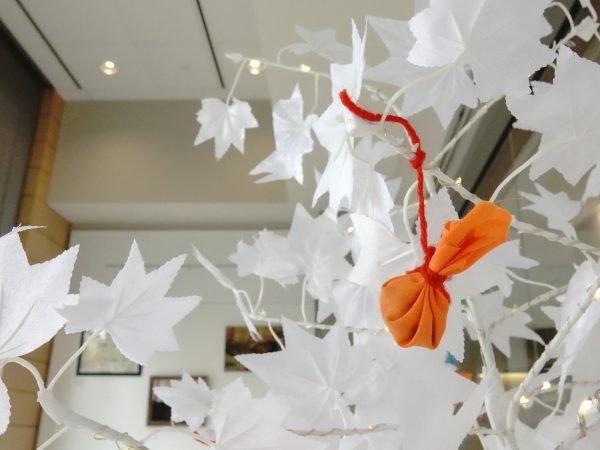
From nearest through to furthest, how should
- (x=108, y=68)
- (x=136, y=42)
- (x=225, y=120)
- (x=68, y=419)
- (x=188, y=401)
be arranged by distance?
(x=68, y=419) < (x=188, y=401) < (x=225, y=120) < (x=136, y=42) < (x=108, y=68)

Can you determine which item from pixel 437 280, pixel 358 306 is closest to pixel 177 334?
pixel 358 306

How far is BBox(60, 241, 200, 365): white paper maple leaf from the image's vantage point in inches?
9.2

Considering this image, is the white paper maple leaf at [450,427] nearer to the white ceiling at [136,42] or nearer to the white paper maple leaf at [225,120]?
the white paper maple leaf at [225,120]

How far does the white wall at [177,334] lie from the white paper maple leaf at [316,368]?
346 centimetres

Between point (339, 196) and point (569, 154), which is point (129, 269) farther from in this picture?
point (569, 154)

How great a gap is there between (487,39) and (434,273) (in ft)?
0.34

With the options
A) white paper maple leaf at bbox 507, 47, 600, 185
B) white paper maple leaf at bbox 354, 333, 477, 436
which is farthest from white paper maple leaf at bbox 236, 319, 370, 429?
white paper maple leaf at bbox 507, 47, 600, 185

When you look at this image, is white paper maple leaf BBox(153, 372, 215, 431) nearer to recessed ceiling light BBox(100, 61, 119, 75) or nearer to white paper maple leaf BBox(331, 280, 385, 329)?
white paper maple leaf BBox(331, 280, 385, 329)

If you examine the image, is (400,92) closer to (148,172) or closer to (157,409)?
(148,172)

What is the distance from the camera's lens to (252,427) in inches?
9.9

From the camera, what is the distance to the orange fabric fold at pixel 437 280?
237 millimetres

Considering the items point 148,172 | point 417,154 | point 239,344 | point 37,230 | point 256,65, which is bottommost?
point 417,154

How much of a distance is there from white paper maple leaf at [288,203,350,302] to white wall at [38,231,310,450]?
10.9 ft

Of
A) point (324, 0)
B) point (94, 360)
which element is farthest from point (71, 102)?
point (324, 0)
